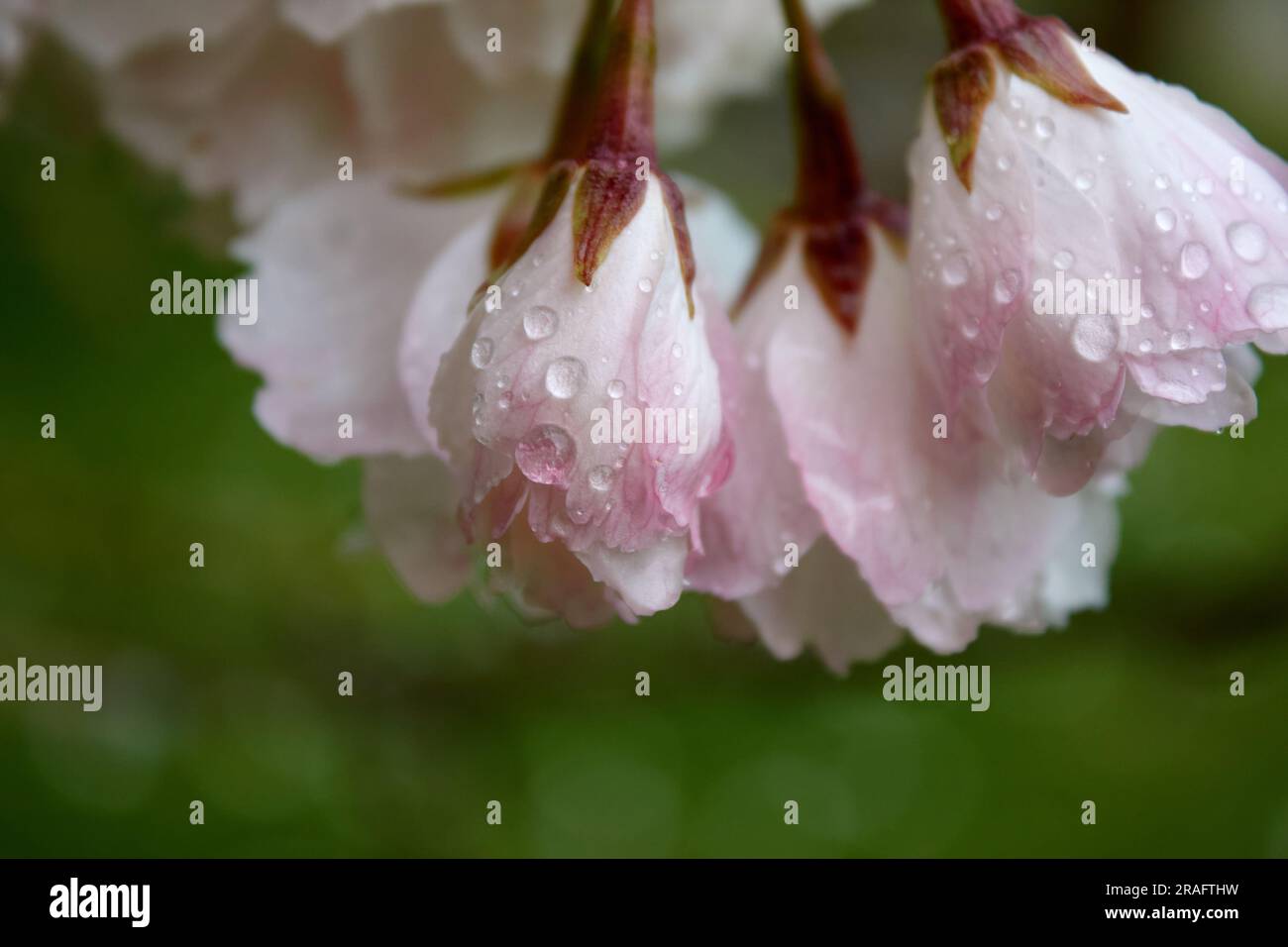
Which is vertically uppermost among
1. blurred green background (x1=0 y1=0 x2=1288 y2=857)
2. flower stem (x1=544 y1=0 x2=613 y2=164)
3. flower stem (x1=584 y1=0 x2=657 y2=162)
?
flower stem (x1=544 y1=0 x2=613 y2=164)

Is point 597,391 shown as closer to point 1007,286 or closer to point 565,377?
point 565,377

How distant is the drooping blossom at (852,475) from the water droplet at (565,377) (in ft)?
0.20

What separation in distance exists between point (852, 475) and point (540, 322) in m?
0.11

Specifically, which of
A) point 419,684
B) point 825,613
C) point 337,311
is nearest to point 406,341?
point 337,311

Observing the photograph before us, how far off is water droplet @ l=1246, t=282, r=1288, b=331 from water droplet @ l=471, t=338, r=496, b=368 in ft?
0.68

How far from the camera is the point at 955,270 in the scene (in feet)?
1.19

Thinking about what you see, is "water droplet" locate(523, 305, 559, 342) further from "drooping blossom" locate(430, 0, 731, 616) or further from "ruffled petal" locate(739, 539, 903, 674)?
"ruffled petal" locate(739, 539, 903, 674)

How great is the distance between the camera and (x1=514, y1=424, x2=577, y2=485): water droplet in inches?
13.0

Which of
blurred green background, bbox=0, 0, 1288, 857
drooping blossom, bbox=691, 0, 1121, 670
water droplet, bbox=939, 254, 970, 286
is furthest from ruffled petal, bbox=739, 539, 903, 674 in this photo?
blurred green background, bbox=0, 0, 1288, 857

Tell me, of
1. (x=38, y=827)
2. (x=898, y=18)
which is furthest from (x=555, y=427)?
(x=898, y=18)

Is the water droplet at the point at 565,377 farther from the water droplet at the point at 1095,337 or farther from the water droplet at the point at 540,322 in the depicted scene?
the water droplet at the point at 1095,337

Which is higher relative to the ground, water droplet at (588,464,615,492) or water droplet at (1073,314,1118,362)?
water droplet at (1073,314,1118,362)

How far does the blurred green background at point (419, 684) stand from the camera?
761 mm
